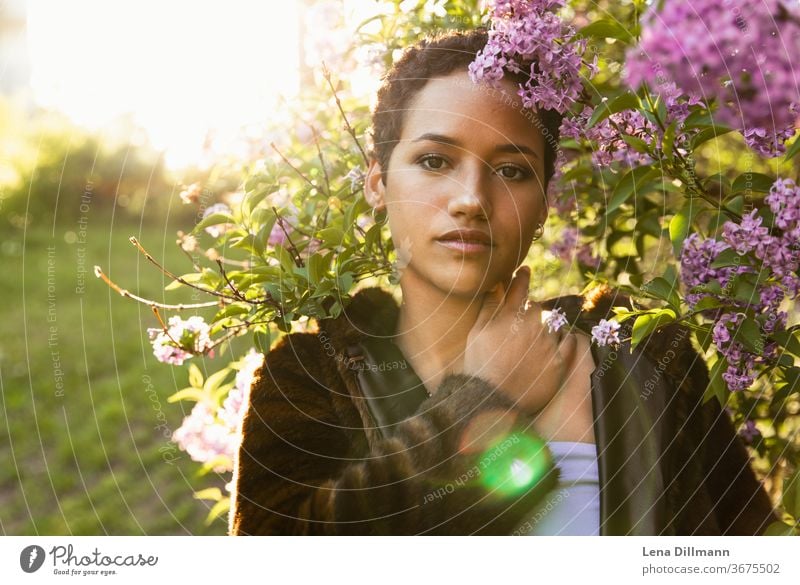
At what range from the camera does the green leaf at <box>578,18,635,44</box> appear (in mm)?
860

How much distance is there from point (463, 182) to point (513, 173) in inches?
2.9

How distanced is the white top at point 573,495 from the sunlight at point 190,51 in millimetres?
695

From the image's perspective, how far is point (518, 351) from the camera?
1.02 metres

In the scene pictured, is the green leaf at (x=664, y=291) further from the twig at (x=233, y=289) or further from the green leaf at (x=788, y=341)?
the twig at (x=233, y=289)

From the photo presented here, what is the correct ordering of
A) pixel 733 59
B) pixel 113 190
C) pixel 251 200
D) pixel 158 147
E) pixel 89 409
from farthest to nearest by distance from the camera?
pixel 113 190, pixel 89 409, pixel 158 147, pixel 251 200, pixel 733 59

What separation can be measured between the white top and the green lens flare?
0.02m

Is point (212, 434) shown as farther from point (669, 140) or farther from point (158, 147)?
point (669, 140)

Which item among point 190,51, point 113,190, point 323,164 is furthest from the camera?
point 113,190

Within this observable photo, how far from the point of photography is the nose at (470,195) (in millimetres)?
986

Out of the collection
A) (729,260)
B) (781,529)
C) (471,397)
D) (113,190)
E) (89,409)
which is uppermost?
(113,190)

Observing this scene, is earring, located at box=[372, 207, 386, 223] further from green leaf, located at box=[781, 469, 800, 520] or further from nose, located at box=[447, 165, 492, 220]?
green leaf, located at box=[781, 469, 800, 520]

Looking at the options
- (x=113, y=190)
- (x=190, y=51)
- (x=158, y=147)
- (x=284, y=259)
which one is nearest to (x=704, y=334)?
(x=284, y=259)

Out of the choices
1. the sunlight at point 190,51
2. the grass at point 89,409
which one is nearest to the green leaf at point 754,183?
the sunlight at point 190,51

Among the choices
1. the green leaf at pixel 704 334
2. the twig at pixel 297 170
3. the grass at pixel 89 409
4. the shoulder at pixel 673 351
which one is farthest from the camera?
the grass at pixel 89 409
